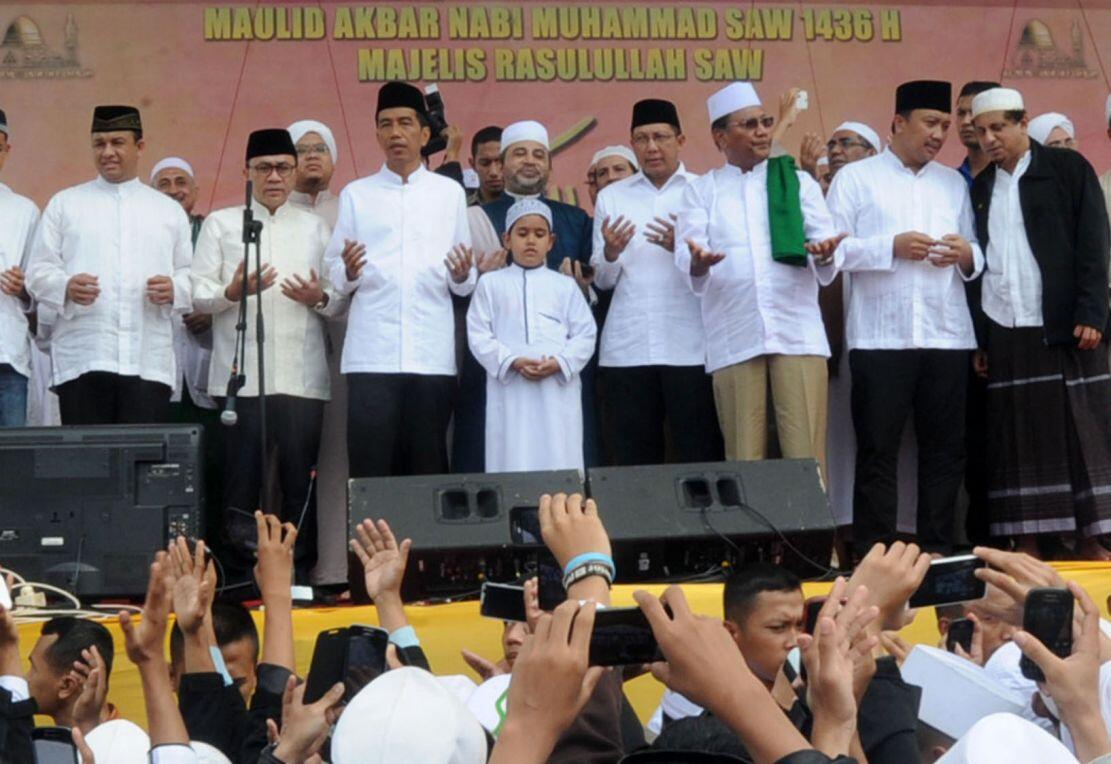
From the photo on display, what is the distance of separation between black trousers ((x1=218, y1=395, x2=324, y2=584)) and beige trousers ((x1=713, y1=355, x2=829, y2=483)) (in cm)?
157

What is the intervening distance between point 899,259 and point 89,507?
→ 3.18 meters

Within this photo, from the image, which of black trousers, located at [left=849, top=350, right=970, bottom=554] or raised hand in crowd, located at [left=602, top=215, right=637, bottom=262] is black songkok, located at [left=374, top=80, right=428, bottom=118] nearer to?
raised hand in crowd, located at [left=602, top=215, right=637, bottom=262]

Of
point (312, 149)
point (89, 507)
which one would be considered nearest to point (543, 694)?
point (89, 507)

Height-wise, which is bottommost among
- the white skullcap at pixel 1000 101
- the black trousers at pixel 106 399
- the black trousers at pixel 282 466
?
the black trousers at pixel 282 466

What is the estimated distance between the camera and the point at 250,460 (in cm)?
663

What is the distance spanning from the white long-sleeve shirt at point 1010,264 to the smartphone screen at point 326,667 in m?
4.23

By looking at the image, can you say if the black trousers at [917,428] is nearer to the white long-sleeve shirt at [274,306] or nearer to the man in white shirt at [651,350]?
the man in white shirt at [651,350]

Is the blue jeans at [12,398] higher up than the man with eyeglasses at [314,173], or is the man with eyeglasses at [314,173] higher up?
the man with eyeglasses at [314,173]

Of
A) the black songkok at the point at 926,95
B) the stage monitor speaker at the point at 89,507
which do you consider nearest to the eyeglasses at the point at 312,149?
the stage monitor speaker at the point at 89,507

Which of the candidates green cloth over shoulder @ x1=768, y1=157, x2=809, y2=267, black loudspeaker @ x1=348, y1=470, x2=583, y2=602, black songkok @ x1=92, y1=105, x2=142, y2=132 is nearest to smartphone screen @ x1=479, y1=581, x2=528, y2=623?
black loudspeaker @ x1=348, y1=470, x2=583, y2=602

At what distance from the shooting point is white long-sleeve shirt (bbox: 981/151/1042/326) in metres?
6.89

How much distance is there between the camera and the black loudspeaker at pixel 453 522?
5434mm

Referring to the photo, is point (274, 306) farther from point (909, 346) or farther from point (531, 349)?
point (909, 346)

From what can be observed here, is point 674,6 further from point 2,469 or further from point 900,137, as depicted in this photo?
point 2,469
